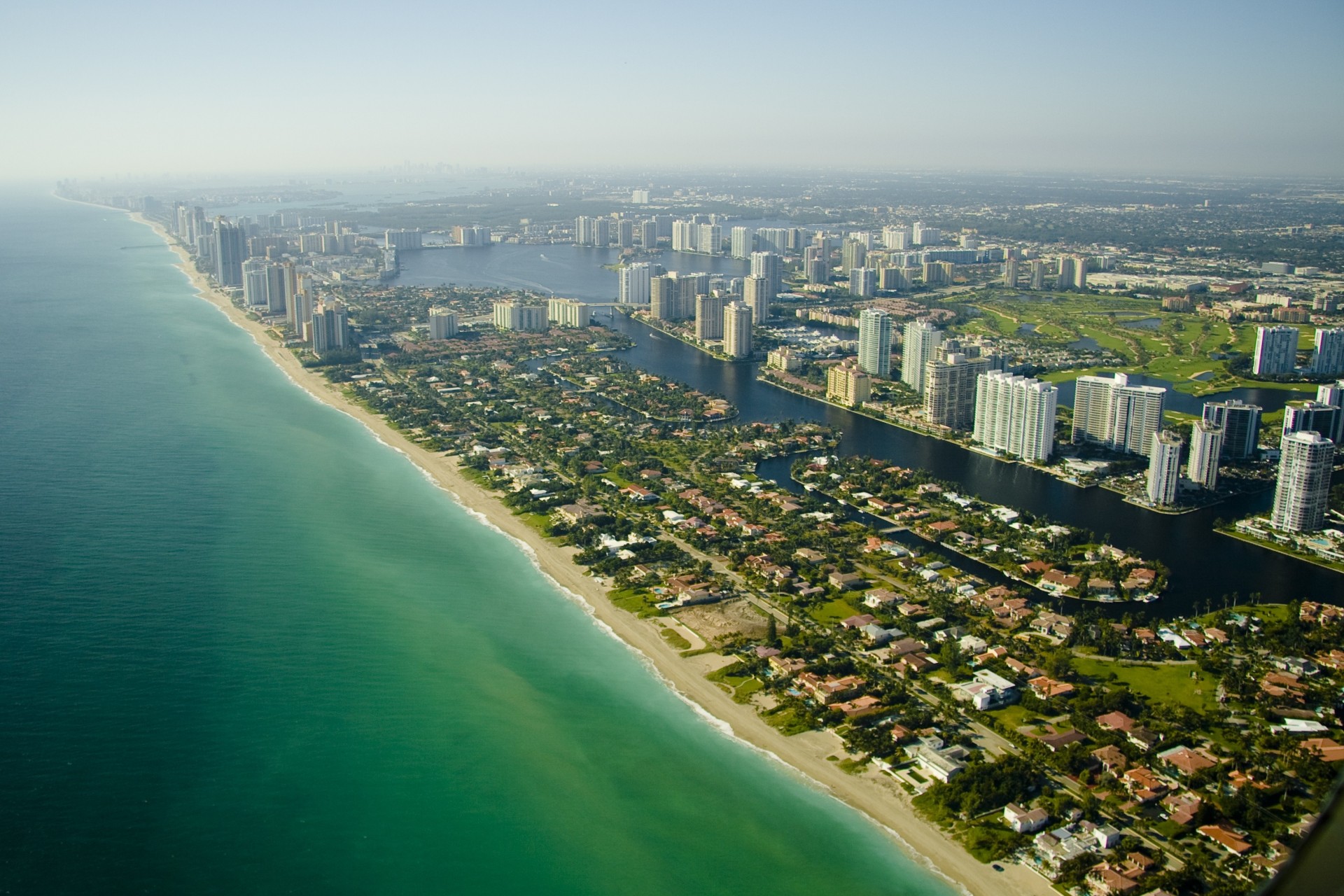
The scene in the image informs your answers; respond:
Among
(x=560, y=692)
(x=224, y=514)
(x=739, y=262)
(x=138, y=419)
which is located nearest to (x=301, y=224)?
(x=739, y=262)

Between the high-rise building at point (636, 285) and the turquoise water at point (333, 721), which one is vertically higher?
the high-rise building at point (636, 285)

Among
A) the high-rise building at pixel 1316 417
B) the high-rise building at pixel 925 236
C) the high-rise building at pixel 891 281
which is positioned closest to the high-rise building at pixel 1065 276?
the high-rise building at pixel 891 281

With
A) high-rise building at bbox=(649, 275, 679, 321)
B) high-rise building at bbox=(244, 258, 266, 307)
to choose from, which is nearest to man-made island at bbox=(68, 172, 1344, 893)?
high-rise building at bbox=(649, 275, 679, 321)

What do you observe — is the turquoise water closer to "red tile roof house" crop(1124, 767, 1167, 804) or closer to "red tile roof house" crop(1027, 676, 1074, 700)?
"red tile roof house" crop(1124, 767, 1167, 804)

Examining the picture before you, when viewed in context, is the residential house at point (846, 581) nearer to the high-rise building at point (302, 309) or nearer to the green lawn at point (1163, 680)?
the green lawn at point (1163, 680)

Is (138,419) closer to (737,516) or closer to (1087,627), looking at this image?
(737,516)

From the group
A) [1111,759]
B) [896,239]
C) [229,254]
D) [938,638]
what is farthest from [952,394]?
[896,239]
